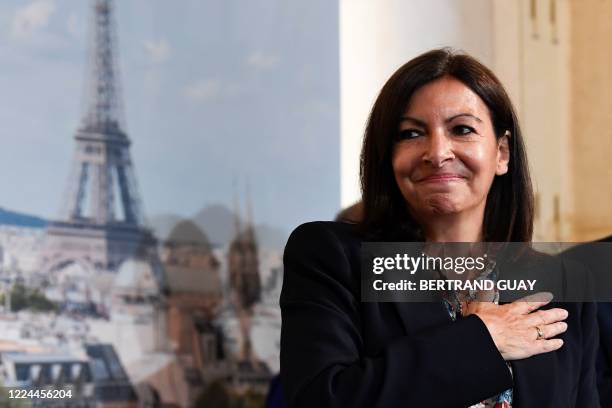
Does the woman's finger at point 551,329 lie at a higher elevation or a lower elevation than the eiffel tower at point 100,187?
lower

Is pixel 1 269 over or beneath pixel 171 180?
beneath

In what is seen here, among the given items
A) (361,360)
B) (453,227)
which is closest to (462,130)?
(453,227)

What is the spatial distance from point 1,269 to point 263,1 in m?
1.33

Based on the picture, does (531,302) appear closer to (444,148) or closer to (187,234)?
(444,148)

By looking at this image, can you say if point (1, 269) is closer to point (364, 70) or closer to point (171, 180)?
point (171, 180)

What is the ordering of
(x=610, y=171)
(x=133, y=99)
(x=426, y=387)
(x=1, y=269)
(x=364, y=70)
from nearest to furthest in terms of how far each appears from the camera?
(x=426, y=387) < (x=1, y=269) < (x=133, y=99) < (x=364, y=70) < (x=610, y=171)

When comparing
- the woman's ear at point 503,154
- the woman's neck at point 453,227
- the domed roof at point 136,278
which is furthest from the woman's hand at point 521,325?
the domed roof at point 136,278

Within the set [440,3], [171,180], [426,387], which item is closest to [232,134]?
[171,180]

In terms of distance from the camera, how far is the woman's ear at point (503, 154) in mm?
1591

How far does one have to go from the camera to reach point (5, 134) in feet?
8.60

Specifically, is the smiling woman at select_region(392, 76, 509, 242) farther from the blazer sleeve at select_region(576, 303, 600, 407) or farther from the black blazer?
the blazer sleeve at select_region(576, 303, 600, 407)

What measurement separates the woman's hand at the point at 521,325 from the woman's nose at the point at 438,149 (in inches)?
9.5

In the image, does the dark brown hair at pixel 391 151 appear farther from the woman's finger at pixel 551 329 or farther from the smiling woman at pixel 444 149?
the woman's finger at pixel 551 329

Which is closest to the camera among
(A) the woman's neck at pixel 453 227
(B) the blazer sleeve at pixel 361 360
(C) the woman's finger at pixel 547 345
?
(B) the blazer sleeve at pixel 361 360
